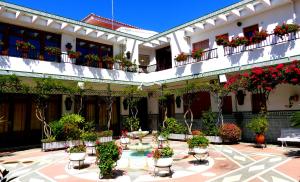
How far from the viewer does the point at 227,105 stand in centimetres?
1503

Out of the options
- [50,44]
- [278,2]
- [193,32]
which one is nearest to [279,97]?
[278,2]

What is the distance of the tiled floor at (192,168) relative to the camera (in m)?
7.10

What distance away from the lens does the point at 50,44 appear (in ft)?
51.1

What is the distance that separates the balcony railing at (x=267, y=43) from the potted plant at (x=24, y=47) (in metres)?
11.5

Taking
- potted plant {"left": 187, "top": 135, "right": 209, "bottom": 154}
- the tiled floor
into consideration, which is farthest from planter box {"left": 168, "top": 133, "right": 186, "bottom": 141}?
potted plant {"left": 187, "top": 135, "right": 209, "bottom": 154}

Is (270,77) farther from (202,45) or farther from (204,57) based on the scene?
(202,45)

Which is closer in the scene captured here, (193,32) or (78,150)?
(78,150)

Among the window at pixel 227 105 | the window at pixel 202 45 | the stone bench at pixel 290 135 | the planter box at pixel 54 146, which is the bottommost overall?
the planter box at pixel 54 146

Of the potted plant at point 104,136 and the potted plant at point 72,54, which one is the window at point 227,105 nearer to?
the potted plant at point 104,136

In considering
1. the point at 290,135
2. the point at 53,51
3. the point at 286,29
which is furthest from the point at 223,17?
the point at 53,51

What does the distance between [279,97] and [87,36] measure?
12.7 m

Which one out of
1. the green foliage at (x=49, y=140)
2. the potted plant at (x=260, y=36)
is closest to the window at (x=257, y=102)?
the potted plant at (x=260, y=36)

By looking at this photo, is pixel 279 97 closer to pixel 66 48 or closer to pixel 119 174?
pixel 119 174

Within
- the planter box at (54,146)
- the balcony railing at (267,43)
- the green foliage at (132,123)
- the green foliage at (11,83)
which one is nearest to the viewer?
the green foliage at (11,83)
